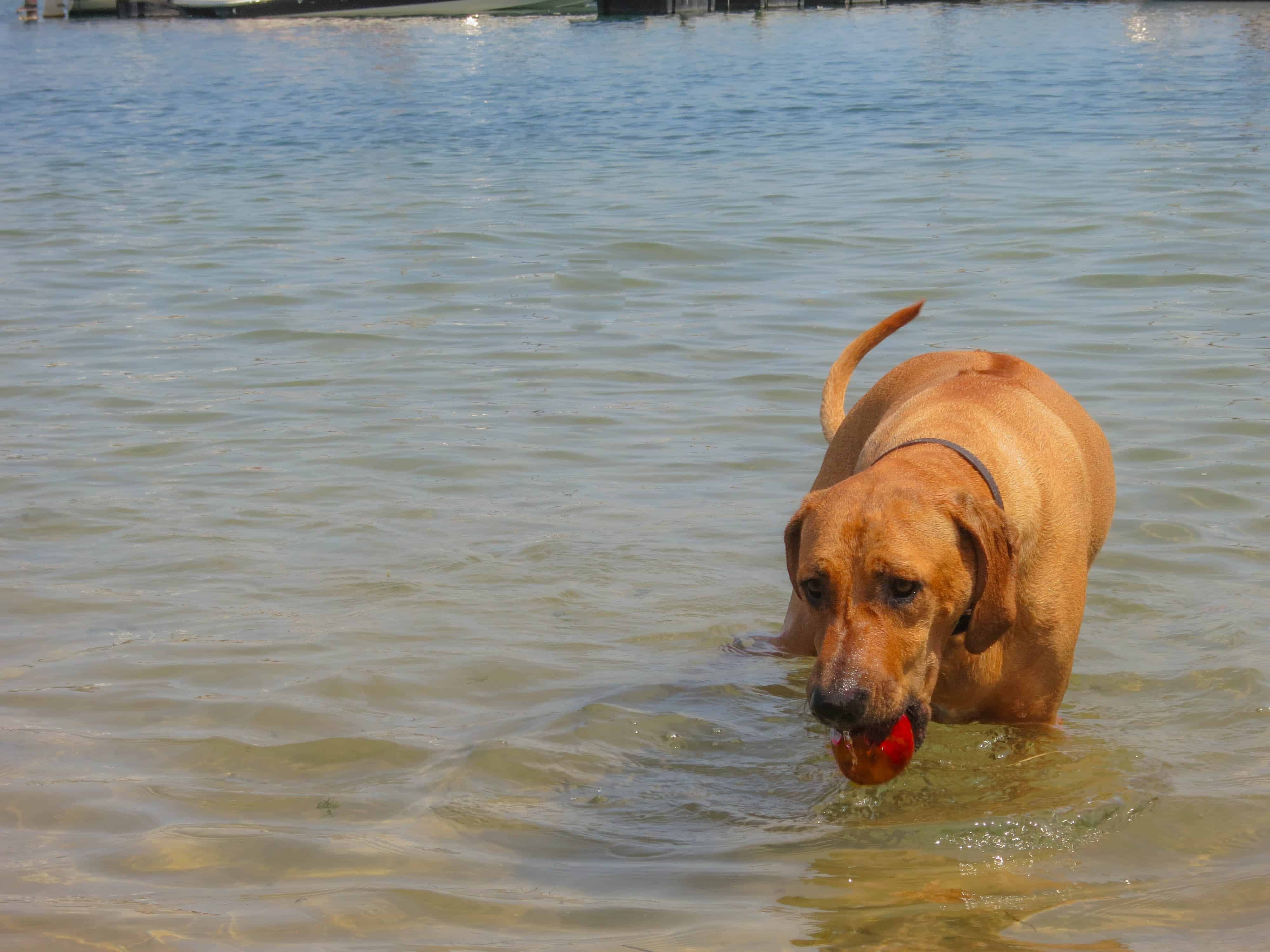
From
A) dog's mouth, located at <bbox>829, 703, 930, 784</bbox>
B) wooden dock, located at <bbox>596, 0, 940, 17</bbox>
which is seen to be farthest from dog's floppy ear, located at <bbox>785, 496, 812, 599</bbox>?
wooden dock, located at <bbox>596, 0, 940, 17</bbox>

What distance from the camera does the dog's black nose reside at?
10.2 feet

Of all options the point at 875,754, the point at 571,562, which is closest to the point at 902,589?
the point at 875,754

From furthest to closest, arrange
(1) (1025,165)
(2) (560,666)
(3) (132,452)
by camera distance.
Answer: (1) (1025,165), (3) (132,452), (2) (560,666)

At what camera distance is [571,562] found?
556 centimetres

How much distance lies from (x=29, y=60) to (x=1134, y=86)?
1056 inches

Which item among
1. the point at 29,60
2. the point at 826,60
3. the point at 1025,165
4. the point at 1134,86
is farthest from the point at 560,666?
the point at 29,60

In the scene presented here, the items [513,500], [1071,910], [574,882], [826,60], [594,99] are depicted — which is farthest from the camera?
[826,60]

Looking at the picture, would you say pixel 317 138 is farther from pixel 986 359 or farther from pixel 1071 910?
pixel 1071 910

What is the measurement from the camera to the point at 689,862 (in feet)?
11.4

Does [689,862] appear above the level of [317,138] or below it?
below

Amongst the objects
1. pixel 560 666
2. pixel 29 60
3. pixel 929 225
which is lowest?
pixel 560 666

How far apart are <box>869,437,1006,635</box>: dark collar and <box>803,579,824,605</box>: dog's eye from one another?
1.18 feet

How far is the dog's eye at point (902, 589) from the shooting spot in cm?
322

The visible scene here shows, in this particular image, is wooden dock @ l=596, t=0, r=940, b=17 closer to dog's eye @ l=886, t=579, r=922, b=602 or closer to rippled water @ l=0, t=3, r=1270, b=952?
rippled water @ l=0, t=3, r=1270, b=952
